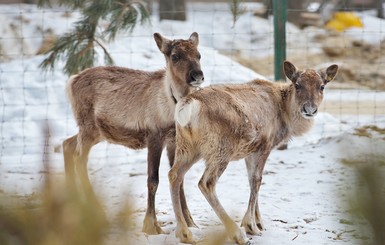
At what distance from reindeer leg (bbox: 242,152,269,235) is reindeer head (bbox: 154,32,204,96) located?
80 cm

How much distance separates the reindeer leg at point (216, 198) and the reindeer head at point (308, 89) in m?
1.00

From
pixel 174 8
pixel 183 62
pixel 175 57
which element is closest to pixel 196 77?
pixel 183 62

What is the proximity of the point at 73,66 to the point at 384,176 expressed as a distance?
20.6 feet

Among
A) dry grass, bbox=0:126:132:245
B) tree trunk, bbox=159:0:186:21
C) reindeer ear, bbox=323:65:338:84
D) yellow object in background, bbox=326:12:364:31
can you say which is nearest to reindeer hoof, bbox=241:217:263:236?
reindeer ear, bbox=323:65:338:84

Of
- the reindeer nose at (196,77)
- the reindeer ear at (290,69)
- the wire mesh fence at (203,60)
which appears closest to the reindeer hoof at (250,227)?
the reindeer nose at (196,77)

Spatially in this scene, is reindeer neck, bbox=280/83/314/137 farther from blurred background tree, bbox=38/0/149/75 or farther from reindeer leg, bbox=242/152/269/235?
blurred background tree, bbox=38/0/149/75

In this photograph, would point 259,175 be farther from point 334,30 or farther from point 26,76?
point 334,30

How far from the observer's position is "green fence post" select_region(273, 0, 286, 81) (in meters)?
8.73

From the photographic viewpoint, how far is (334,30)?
15.8 meters

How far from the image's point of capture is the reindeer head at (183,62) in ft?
19.0

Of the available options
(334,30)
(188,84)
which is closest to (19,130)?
(188,84)

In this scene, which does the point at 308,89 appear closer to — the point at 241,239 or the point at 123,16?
the point at 241,239

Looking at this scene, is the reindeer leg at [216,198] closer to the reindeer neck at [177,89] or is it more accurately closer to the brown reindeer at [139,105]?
the brown reindeer at [139,105]

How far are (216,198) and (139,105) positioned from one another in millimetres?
1345
